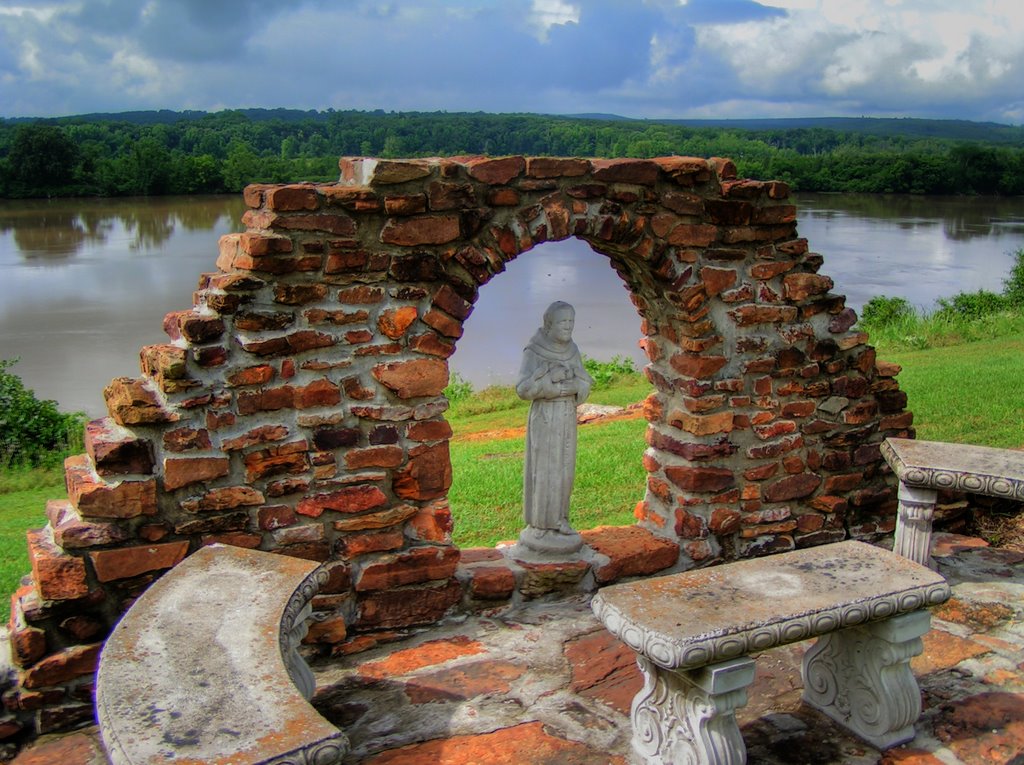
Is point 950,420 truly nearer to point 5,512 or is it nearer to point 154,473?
point 154,473

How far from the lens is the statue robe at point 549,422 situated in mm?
4156

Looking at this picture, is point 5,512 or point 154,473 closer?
point 154,473

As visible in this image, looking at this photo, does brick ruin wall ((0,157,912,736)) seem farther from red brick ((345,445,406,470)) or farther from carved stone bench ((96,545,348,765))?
carved stone bench ((96,545,348,765))

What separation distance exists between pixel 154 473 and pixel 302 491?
0.57 m

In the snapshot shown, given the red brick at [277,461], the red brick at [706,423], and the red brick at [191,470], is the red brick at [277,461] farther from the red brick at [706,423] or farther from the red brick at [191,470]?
the red brick at [706,423]

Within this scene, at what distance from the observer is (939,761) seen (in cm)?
319

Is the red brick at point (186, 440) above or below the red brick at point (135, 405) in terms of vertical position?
below

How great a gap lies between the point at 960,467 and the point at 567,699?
216 cm

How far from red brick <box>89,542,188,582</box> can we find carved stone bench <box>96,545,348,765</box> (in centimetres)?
18

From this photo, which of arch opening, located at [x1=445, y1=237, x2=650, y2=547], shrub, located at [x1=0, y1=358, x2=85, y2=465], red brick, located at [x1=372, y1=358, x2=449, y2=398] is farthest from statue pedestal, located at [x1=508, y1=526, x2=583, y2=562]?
shrub, located at [x1=0, y1=358, x2=85, y2=465]

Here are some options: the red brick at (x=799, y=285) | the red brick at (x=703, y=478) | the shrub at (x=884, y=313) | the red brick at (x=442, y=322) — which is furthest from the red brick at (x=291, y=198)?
the shrub at (x=884, y=313)

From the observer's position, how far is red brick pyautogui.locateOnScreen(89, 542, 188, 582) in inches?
134

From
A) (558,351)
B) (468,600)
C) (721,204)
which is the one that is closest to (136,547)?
(468,600)

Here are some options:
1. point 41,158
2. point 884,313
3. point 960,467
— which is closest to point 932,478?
point 960,467
